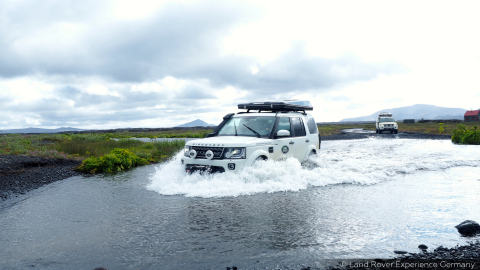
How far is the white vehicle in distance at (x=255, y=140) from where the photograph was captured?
8.17m

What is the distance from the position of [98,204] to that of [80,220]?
136 cm

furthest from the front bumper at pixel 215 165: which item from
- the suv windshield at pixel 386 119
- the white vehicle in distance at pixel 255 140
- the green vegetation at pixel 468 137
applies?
the suv windshield at pixel 386 119

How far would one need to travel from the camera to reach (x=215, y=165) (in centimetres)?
816

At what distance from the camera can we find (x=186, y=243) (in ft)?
15.8

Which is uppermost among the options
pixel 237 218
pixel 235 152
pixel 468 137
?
pixel 235 152

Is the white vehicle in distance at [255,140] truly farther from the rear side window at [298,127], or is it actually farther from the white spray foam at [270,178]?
Result: the white spray foam at [270,178]

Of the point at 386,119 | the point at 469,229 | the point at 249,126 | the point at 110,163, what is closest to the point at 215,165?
the point at 249,126

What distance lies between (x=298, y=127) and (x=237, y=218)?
5019mm

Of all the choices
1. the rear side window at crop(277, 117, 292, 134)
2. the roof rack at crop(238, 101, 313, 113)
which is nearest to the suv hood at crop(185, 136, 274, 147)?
the rear side window at crop(277, 117, 292, 134)

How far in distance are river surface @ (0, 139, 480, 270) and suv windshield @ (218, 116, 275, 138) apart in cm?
102

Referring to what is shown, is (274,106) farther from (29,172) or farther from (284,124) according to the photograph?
(29,172)

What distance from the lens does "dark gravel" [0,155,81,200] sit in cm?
969

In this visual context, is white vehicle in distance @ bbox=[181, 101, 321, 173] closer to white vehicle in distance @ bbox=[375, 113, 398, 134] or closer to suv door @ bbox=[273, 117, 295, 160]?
suv door @ bbox=[273, 117, 295, 160]

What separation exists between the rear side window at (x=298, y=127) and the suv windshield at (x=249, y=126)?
3.09 feet
